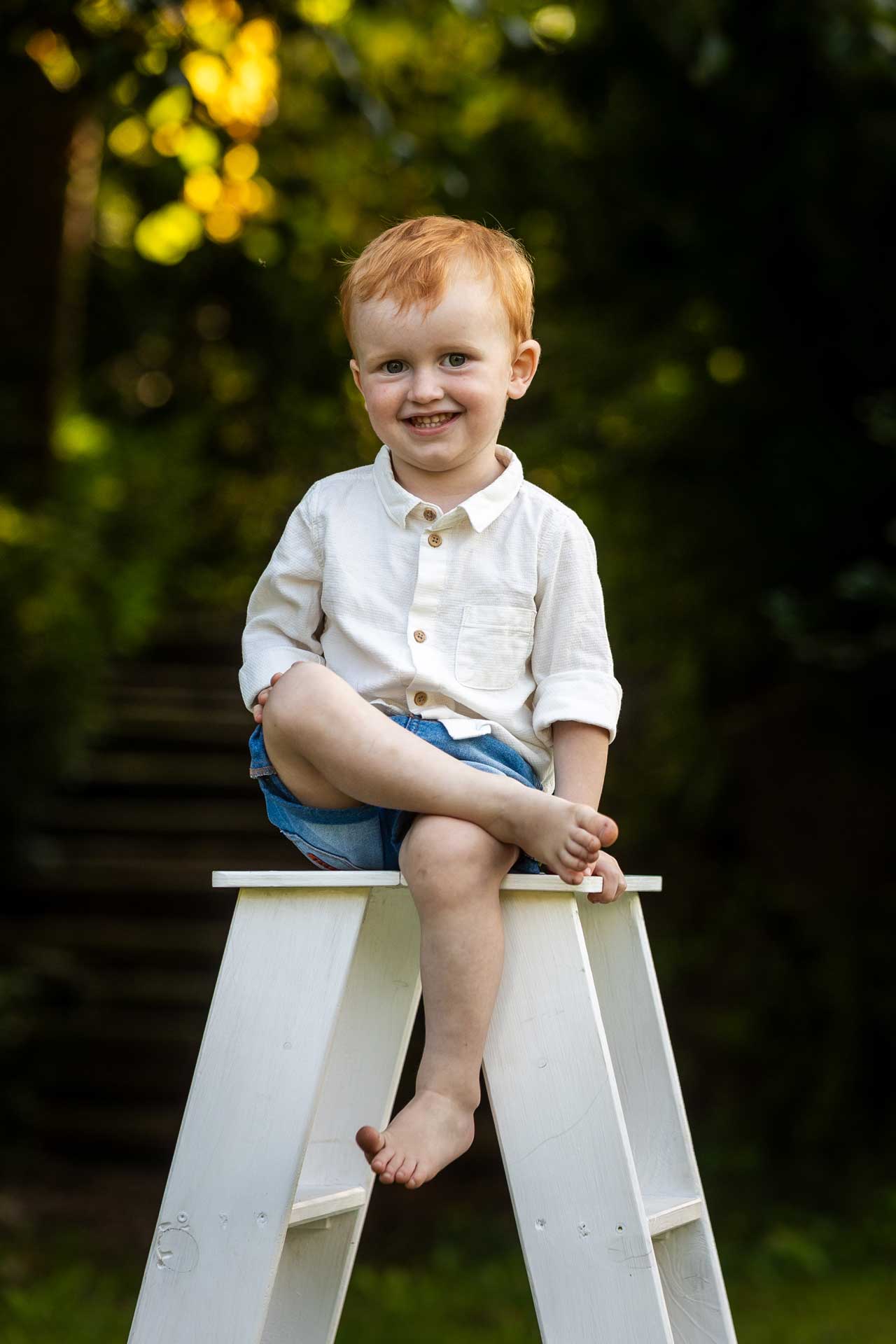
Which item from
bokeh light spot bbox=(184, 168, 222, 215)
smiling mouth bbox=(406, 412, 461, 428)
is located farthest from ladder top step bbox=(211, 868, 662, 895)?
bokeh light spot bbox=(184, 168, 222, 215)

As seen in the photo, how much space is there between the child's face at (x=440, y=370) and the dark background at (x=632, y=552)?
1764 millimetres

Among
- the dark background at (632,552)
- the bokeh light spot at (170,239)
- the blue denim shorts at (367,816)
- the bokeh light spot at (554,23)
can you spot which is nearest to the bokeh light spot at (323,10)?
the dark background at (632,552)

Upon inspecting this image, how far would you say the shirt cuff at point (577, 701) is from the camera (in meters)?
1.78

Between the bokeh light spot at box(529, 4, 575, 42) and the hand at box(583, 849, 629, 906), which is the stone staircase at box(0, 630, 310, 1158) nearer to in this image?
the bokeh light spot at box(529, 4, 575, 42)

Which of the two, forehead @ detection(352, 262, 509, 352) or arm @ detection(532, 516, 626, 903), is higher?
forehead @ detection(352, 262, 509, 352)

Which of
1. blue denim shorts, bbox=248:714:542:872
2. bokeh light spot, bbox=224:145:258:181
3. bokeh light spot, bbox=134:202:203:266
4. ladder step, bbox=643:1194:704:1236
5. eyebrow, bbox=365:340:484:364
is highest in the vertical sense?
bokeh light spot, bbox=134:202:203:266

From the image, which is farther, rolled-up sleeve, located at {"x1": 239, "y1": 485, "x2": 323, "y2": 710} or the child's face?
rolled-up sleeve, located at {"x1": 239, "y1": 485, "x2": 323, "y2": 710}

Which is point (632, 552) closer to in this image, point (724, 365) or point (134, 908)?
point (724, 365)

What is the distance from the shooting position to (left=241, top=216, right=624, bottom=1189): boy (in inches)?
66.2

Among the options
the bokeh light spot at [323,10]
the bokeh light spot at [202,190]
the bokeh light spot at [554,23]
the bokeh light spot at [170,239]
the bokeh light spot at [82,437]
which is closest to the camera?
the bokeh light spot at [323,10]

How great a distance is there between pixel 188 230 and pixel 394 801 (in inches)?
250

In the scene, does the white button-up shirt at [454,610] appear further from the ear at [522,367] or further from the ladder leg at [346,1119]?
the ladder leg at [346,1119]

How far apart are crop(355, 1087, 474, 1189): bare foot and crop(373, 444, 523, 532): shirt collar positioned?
0.65 metres

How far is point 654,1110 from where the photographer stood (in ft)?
6.36
